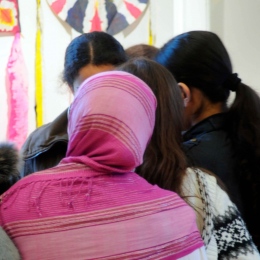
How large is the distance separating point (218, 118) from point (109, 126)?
460mm

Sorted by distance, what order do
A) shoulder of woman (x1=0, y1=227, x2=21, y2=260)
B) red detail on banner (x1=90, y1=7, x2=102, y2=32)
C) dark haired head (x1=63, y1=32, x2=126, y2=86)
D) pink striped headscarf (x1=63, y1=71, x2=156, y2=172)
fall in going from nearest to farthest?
shoulder of woman (x1=0, y1=227, x2=21, y2=260)
pink striped headscarf (x1=63, y1=71, x2=156, y2=172)
dark haired head (x1=63, y1=32, x2=126, y2=86)
red detail on banner (x1=90, y1=7, x2=102, y2=32)

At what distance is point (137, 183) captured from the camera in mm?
700

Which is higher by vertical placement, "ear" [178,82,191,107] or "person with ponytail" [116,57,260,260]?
"ear" [178,82,191,107]

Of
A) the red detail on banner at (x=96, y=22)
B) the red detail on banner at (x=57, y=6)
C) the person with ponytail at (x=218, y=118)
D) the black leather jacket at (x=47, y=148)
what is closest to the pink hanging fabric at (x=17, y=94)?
the red detail on banner at (x=57, y=6)

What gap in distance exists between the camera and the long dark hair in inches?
32.1

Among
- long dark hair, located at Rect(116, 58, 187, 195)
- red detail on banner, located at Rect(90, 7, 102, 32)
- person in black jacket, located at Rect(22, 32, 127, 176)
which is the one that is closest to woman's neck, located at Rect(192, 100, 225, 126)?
long dark hair, located at Rect(116, 58, 187, 195)

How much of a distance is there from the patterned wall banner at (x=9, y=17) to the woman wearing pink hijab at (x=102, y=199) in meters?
1.07

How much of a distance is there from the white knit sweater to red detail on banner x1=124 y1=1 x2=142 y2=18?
115 centimetres

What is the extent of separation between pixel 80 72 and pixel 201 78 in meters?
0.38

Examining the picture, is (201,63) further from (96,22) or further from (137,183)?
(96,22)

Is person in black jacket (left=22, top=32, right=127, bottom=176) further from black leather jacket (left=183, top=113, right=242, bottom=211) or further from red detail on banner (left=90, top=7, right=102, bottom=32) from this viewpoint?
red detail on banner (left=90, top=7, right=102, bottom=32)

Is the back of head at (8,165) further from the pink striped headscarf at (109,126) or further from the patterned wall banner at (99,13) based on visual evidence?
the patterned wall banner at (99,13)

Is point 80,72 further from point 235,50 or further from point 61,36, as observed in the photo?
point 235,50

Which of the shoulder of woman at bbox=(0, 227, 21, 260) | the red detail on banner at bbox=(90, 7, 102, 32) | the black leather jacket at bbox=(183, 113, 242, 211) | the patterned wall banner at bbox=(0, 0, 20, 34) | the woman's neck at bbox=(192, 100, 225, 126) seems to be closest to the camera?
the shoulder of woman at bbox=(0, 227, 21, 260)
